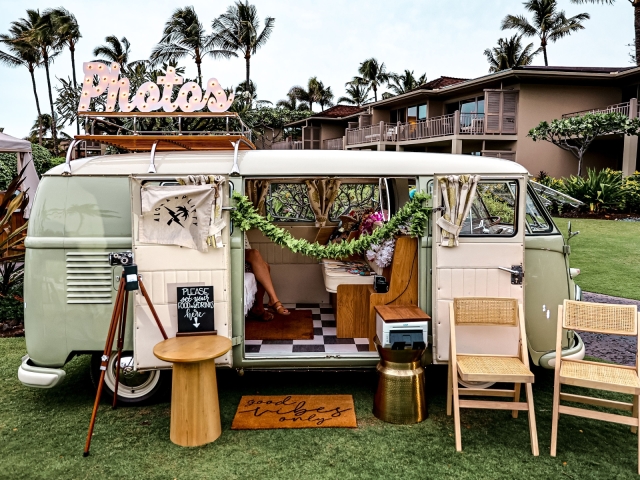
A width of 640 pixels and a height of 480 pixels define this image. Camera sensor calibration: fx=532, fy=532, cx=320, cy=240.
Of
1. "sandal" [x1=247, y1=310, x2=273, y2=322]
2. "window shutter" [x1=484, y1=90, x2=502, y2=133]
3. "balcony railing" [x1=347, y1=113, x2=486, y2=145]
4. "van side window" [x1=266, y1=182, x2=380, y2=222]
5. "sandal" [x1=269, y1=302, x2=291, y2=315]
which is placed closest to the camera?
"sandal" [x1=269, y1=302, x2=291, y2=315]

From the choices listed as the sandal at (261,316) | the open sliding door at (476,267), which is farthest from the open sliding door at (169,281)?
the open sliding door at (476,267)

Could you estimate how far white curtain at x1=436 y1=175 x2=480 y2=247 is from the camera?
4.55m

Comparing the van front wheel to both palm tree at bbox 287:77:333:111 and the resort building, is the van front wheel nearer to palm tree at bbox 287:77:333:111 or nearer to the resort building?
the resort building

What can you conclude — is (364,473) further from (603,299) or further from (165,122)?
(165,122)

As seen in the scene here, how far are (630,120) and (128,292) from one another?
19.6 metres

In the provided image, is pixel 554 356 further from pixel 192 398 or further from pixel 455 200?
pixel 192 398

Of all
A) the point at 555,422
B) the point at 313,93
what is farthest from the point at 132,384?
the point at 313,93

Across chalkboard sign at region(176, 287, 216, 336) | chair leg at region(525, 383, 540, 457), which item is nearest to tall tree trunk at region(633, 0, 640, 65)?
chair leg at region(525, 383, 540, 457)

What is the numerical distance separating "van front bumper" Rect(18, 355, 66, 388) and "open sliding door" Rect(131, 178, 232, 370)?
68 cm

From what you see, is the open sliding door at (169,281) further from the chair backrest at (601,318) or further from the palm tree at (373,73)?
the palm tree at (373,73)

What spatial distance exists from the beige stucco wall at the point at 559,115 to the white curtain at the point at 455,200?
19283mm

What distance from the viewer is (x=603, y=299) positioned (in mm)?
8898

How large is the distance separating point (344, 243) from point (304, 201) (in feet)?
7.23

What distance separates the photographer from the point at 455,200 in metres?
4.58
